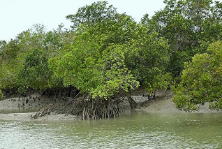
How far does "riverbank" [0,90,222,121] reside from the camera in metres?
29.7

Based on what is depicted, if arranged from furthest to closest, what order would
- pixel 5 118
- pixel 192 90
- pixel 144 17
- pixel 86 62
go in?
pixel 144 17, pixel 5 118, pixel 86 62, pixel 192 90

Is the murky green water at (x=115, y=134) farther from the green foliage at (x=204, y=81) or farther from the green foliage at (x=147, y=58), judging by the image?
→ the green foliage at (x=147, y=58)

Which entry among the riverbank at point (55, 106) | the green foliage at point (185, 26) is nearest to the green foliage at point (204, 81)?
the riverbank at point (55, 106)

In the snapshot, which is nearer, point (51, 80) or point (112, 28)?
point (112, 28)

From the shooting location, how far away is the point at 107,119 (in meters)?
28.2

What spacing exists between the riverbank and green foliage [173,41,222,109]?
8173 millimetres

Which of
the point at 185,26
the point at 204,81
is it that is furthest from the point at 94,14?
the point at 204,81

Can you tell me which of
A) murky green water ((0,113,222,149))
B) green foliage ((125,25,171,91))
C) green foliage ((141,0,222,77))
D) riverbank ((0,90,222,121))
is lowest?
murky green water ((0,113,222,149))

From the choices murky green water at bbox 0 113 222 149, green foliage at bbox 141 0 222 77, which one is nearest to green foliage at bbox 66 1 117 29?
green foliage at bbox 141 0 222 77

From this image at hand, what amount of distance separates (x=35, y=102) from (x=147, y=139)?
26.2 m

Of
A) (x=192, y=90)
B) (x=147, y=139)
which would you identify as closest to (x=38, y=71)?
(x=192, y=90)

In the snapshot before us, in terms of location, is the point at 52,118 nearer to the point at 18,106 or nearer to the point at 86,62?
the point at 86,62

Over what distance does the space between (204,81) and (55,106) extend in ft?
40.2

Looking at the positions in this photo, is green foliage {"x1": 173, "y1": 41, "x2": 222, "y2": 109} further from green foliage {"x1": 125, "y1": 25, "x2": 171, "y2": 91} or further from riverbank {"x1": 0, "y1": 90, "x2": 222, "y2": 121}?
green foliage {"x1": 125, "y1": 25, "x2": 171, "y2": 91}
